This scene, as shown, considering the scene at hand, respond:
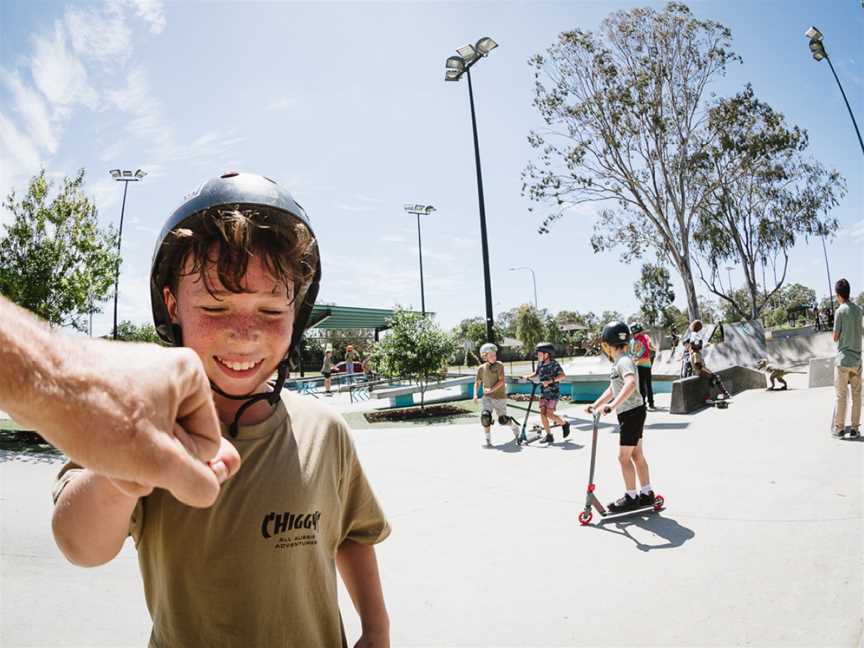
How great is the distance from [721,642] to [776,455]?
5063mm

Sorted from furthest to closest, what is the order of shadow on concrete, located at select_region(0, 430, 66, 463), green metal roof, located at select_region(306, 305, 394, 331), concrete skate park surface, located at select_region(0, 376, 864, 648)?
green metal roof, located at select_region(306, 305, 394, 331) < shadow on concrete, located at select_region(0, 430, 66, 463) < concrete skate park surface, located at select_region(0, 376, 864, 648)

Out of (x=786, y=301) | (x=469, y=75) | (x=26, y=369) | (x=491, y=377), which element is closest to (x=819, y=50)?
(x=469, y=75)

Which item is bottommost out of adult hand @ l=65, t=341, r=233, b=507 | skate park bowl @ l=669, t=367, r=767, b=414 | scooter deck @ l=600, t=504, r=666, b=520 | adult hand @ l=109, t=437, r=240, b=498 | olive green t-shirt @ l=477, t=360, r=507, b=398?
scooter deck @ l=600, t=504, r=666, b=520

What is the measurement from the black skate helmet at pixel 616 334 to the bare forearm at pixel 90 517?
206 inches

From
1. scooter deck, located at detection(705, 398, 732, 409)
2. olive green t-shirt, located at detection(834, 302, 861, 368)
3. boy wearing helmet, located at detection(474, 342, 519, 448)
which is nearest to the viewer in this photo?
olive green t-shirt, located at detection(834, 302, 861, 368)

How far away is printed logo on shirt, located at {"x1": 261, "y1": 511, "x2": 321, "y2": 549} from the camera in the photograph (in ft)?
4.09

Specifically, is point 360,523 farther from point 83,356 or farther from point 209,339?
point 83,356

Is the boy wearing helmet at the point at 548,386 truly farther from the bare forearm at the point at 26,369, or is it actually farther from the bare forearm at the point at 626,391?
the bare forearm at the point at 26,369

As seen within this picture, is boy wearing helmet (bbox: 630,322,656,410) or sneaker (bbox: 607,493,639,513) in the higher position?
boy wearing helmet (bbox: 630,322,656,410)

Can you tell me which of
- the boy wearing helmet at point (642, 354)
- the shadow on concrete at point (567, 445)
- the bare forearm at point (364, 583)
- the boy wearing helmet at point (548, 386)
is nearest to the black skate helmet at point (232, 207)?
the bare forearm at point (364, 583)

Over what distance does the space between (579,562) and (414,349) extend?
11885 millimetres

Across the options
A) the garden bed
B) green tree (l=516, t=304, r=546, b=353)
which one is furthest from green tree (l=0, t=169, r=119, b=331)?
green tree (l=516, t=304, r=546, b=353)

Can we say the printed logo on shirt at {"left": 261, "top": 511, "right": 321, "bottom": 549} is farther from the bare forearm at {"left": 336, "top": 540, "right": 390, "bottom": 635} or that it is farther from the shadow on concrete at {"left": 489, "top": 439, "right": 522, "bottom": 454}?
the shadow on concrete at {"left": 489, "top": 439, "right": 522, "bottom": 454}

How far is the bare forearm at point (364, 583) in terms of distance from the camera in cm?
149
